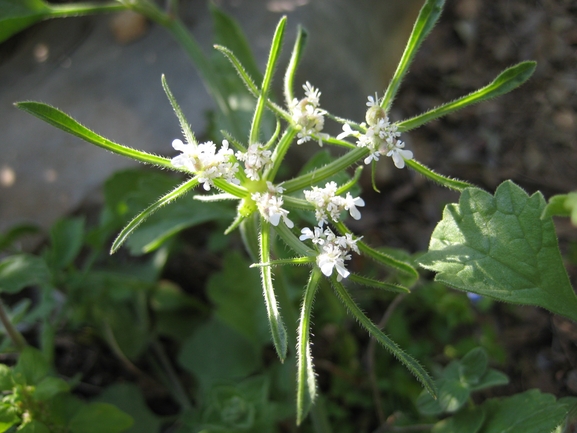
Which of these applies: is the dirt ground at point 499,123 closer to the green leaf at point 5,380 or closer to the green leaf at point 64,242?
the green leaf at point 64,242

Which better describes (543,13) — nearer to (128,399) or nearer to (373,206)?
(373,206)

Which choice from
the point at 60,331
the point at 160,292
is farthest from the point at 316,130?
the point at 60,331

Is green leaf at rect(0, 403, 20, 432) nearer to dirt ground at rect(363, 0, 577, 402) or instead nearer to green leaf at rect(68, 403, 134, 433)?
green leaf at rect(68, 403, 134, 433)

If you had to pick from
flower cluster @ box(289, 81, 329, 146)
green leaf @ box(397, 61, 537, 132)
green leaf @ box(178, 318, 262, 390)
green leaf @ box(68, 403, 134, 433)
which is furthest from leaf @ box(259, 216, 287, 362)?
green leaf @ box(178, 318, 262, 390)

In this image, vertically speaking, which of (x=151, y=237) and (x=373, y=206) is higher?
(x=373, y=206)

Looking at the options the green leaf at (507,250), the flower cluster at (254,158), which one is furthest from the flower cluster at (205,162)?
the green leaf at (507,250)

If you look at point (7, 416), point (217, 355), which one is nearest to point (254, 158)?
point (7, 416)

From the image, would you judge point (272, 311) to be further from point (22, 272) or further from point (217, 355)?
point (217, 355)
